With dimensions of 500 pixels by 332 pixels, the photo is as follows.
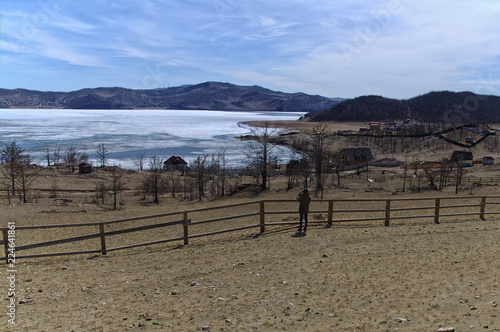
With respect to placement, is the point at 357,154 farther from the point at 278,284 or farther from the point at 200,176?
the point at 278,284

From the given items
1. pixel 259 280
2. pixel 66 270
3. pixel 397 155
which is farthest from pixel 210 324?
pixel 397 155

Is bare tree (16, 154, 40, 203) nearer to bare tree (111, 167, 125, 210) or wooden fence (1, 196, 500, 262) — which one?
bare tree (111, 167, 125, 210)

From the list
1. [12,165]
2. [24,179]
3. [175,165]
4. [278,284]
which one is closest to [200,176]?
[12,165]

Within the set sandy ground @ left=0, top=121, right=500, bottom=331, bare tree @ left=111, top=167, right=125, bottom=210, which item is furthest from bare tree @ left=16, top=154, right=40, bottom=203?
sandy ground @ left=0, top=121, right=500, bottom=331

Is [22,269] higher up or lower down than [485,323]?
lower down

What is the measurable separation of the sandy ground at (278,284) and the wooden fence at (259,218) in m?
0.39

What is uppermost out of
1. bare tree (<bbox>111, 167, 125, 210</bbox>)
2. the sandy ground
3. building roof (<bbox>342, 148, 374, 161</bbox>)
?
the sandy ground

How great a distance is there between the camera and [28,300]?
21.8 feet

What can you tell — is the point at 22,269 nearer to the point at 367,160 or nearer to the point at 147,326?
the point at 147,326

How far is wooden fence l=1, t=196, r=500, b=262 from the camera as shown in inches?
390

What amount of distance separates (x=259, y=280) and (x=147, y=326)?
105 inches

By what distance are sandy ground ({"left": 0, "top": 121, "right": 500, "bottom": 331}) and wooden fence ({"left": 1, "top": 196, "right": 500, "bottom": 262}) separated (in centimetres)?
39

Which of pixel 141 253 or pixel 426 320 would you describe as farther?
pixel 141 253

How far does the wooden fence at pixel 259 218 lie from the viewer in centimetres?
991
